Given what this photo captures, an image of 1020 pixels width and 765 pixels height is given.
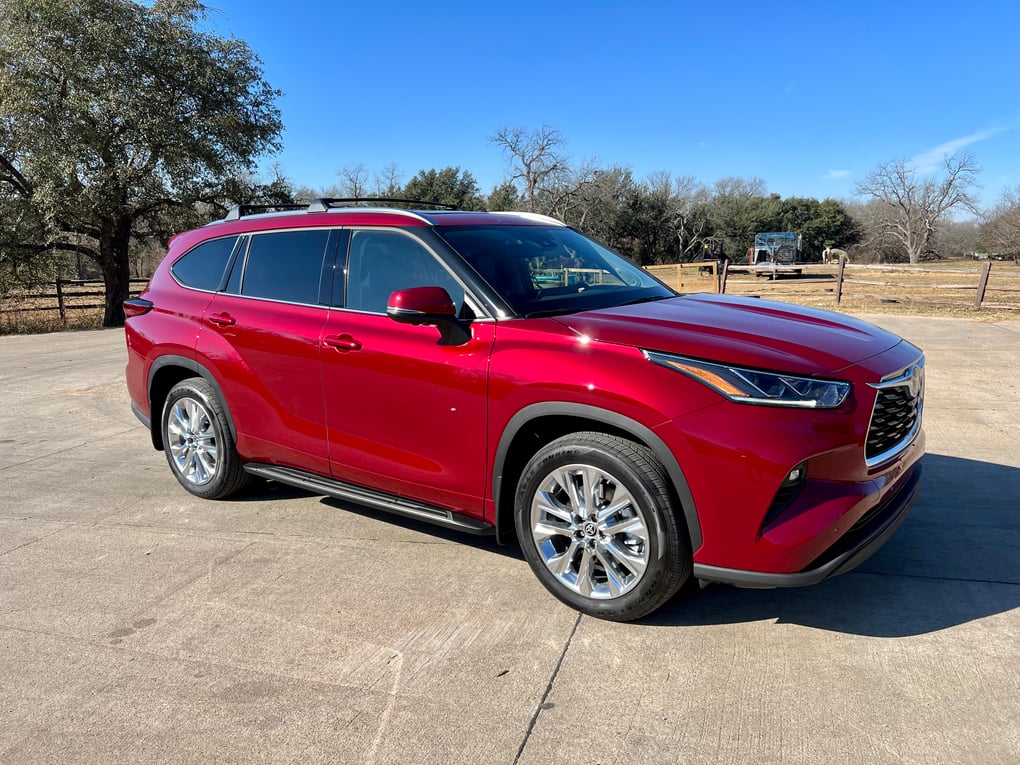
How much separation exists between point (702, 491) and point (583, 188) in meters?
46.5

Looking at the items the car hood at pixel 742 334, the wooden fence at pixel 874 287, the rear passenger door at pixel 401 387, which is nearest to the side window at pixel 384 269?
the rear passenger door at pixel 401 387

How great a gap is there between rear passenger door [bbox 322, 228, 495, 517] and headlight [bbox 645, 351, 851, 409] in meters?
1.03

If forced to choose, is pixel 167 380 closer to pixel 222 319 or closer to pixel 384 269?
pixel 222 319

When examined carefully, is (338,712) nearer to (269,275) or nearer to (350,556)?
(350,556)

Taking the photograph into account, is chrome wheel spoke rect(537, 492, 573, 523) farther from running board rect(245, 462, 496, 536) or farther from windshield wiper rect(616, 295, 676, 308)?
windshield wiper rect(616, 295, 676, 308)

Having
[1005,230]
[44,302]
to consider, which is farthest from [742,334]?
[1005,230]

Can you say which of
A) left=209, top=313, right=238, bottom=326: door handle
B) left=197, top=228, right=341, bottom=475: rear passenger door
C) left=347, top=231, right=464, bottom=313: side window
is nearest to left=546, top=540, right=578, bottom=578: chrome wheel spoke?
left=347, top=231, right=464, bottom=313: side window

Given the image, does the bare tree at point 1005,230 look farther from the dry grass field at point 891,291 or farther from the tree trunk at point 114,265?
the tree trunk at point 114,265

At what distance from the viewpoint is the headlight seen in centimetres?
273

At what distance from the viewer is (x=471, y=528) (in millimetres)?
Answer: 3488

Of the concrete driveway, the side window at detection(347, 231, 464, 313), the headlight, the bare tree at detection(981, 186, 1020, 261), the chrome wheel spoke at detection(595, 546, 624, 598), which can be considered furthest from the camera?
the bare tree at detection(981, 186, 1020, 261)

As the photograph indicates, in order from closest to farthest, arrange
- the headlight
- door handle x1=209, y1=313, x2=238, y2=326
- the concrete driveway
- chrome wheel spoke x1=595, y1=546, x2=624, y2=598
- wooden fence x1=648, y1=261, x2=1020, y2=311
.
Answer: the concrete driveway
the headlight
chrome wheel spoke x1=595, y1=546, x2=624, y2=598
door handle x1=209, y1=313, x2=238, y2=326
wooden fence x1=648, y1=261, x2=1020, y2=311

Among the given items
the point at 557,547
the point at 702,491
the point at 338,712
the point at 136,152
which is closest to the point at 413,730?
the point at 338,712

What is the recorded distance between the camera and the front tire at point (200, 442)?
4.64m
